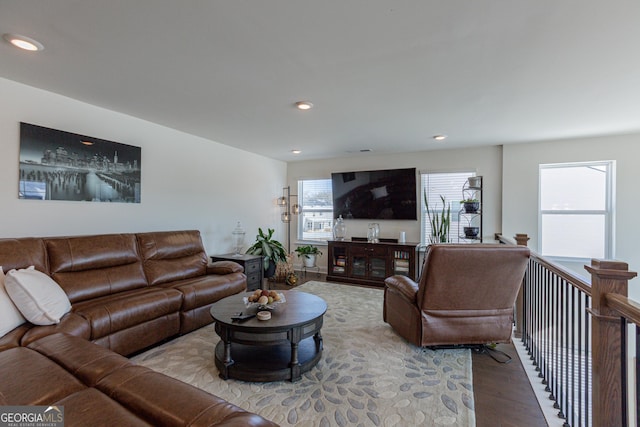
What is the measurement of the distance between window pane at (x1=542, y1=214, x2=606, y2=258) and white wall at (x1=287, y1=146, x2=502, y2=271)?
2.30 feet

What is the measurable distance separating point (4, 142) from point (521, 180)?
620cm

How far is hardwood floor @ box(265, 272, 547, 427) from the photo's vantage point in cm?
184

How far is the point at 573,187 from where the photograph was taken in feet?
14.8

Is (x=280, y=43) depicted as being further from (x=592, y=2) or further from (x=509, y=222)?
(x=509, y=222)

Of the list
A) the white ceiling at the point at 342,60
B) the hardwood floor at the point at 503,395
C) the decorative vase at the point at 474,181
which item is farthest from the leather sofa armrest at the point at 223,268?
the decorative vase at the point at 474,181

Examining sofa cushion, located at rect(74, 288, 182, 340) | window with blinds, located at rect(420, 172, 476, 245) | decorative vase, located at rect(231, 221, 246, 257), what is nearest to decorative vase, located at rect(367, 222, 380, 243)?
window with blinds, located at rect(420, 172, 476, 245)

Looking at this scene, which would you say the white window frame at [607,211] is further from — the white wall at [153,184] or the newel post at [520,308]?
the white wall at [153,184]

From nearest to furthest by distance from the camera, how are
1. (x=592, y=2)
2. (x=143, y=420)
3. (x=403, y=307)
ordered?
(x=143, y=420) < (x=592, y=2) < (x=403, y=307)

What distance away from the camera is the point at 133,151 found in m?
3.54

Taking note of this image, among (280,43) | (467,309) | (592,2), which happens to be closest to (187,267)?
(280,43)

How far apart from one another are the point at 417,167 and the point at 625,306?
450cm

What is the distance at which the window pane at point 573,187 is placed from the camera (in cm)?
436

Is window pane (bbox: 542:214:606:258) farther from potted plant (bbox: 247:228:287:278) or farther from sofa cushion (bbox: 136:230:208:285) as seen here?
sofa cushion (bbox: 136:230:208:285)

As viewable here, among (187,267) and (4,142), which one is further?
(187,267)
